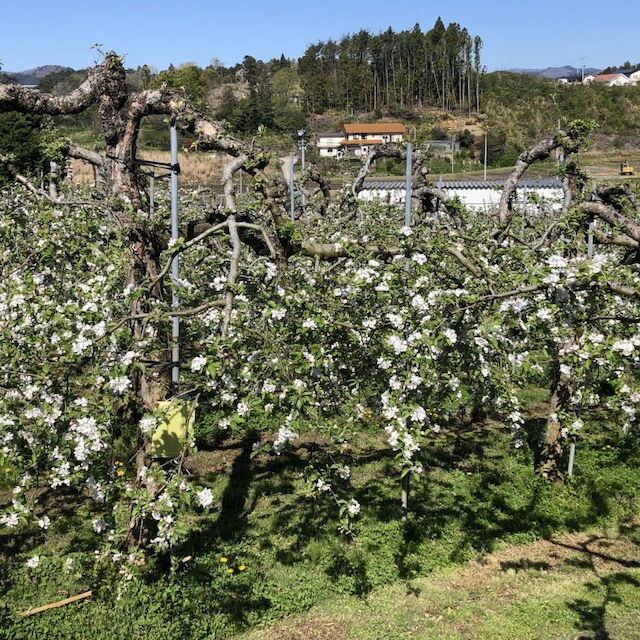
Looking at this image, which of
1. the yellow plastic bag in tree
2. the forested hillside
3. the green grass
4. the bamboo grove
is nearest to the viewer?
the yellow plastic bag in tree

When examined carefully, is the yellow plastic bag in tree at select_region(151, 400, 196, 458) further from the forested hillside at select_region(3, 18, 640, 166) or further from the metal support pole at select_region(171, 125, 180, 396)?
the forested hillside at select_region(3, 18, 640, 166)

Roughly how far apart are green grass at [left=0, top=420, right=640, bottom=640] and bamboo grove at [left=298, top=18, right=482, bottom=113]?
8217 cm

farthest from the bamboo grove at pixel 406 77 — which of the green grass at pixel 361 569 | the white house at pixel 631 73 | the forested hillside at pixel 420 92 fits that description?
the green grass at pixel 361 569

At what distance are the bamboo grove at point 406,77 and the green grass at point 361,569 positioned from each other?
82171 mm

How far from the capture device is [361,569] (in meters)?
5.18

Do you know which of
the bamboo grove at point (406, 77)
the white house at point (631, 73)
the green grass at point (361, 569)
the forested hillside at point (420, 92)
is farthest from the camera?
the white house at point (631, 73)

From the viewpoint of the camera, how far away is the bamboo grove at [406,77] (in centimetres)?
8538

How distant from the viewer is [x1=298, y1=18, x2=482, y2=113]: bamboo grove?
8538 centimetres

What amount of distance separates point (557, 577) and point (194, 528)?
10.2ft

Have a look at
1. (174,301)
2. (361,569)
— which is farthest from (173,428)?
Answer: (361,569)

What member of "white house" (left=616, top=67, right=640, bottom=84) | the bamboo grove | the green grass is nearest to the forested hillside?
the bamboo grove

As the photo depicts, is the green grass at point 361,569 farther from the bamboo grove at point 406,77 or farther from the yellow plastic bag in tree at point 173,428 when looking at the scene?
the bamboo grove at point 406,77

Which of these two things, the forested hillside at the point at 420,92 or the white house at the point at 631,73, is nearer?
the forested hillside at the point at 420,92

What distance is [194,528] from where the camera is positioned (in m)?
5.84
